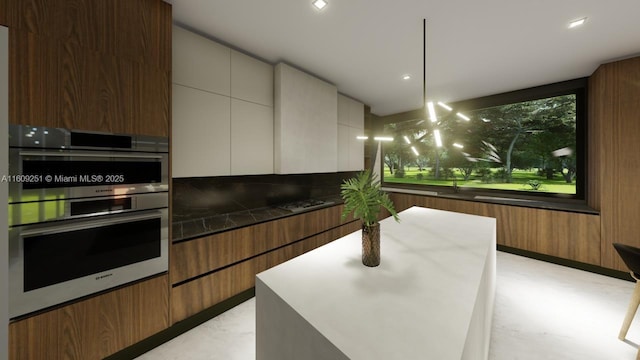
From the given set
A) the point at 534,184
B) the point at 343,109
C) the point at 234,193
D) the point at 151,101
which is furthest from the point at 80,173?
A: the point at 534,184

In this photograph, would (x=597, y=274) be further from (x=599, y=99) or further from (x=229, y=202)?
(x=229, y=202)

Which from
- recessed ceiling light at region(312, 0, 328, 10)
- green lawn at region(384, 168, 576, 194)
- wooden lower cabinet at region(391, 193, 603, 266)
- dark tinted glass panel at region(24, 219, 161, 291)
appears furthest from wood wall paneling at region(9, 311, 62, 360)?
green lawn at region(384, 168, 576, 194)

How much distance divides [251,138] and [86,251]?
1.60 metres

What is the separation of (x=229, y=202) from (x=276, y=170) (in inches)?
26.6

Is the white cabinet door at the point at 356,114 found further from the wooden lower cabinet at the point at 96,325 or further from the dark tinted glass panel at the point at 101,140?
the wooden lower cabinet at the point at 96,325

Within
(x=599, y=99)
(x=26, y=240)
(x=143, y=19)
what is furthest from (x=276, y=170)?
(x=599, y=99)

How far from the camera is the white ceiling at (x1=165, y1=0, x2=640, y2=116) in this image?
1.68 meters

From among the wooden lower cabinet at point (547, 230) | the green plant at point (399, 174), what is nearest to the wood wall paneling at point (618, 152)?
the wooden lower cabinet at point (547, 230)

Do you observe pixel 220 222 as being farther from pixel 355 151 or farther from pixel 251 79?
pixel 355 151

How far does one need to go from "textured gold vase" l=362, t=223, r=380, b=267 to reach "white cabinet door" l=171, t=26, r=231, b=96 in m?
2.01

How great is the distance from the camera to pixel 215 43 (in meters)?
2.13

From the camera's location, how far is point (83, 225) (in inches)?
51.3

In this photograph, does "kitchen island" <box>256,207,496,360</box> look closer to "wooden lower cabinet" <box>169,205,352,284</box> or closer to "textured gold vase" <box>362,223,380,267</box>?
"textured gold vase" <box>362,223,380,267</box>

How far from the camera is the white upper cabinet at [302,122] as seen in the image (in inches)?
104
